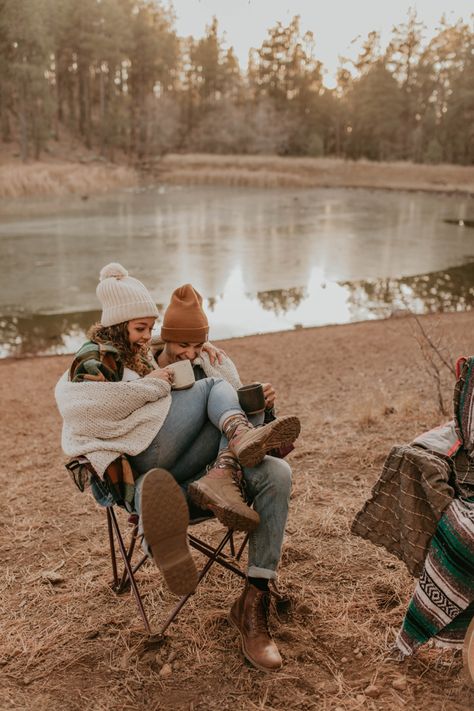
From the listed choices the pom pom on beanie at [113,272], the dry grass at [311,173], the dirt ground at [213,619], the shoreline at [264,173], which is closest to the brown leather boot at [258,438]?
the dirt ground at [213,619]

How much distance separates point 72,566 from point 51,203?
21.8 metres

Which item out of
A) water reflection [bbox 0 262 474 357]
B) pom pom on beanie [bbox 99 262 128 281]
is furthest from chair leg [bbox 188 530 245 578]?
water reflection [bbox 0 262 474 357]

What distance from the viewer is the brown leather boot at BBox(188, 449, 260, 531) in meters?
1.95

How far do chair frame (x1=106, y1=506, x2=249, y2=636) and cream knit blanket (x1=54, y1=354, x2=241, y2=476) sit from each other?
269 mm

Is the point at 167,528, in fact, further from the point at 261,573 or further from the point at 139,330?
the point at 139,330

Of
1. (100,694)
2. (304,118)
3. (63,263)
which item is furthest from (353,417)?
(304,118)

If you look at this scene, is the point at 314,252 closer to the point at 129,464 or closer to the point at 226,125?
the point at 129,464

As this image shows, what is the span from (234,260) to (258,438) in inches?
478

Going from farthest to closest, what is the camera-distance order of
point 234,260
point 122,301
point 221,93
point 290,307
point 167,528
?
point 221,93, point 234,260, point 290,307, point 122,301, point 167,528

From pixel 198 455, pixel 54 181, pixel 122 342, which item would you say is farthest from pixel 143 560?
pixel 54 181

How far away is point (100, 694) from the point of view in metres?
1.96

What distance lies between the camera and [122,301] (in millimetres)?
2504

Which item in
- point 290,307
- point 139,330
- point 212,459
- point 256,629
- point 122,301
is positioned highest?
point 122,301

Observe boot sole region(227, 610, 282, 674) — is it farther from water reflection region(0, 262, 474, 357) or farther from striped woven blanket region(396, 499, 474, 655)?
water reflection region(0, 262, 474, 357)
